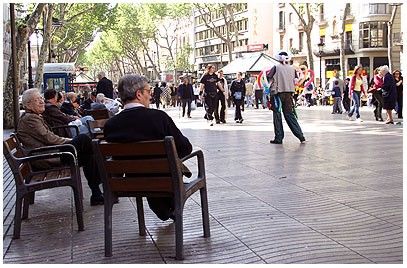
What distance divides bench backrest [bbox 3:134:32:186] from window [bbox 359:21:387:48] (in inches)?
2171

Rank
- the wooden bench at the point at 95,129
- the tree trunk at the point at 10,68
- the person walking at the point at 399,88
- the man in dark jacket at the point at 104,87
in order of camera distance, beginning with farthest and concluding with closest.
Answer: the tree trunk at the point at 10,68 → the person walking at the point at 399,88 → the man in dark jacket at the point at 104,87 → the wooden bench at the point at 95,129

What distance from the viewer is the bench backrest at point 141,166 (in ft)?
15.0

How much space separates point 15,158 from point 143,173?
1340 mm

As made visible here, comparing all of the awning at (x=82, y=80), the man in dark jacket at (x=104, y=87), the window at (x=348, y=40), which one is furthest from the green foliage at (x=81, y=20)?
the window at (x=348, y=40)

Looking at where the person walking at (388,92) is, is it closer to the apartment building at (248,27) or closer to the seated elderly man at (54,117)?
the seated elderly man at (54,117)

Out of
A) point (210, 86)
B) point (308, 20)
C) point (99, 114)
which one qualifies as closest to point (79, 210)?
point (99, 114)

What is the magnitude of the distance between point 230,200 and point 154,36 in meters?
73.7

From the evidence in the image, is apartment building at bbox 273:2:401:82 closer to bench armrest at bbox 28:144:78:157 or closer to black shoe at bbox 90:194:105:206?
black shoe at bbox 90:194:105:206

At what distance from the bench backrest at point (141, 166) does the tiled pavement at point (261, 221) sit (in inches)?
19.6

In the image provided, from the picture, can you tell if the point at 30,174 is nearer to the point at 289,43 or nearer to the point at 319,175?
the point at 319,175

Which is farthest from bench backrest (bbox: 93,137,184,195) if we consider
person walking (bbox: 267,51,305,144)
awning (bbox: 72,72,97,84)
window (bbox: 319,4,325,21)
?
window (bbox: 319,4,325,21)

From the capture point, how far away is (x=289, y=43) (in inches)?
2763

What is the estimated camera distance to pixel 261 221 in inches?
220

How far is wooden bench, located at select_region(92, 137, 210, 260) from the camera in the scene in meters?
4.57
